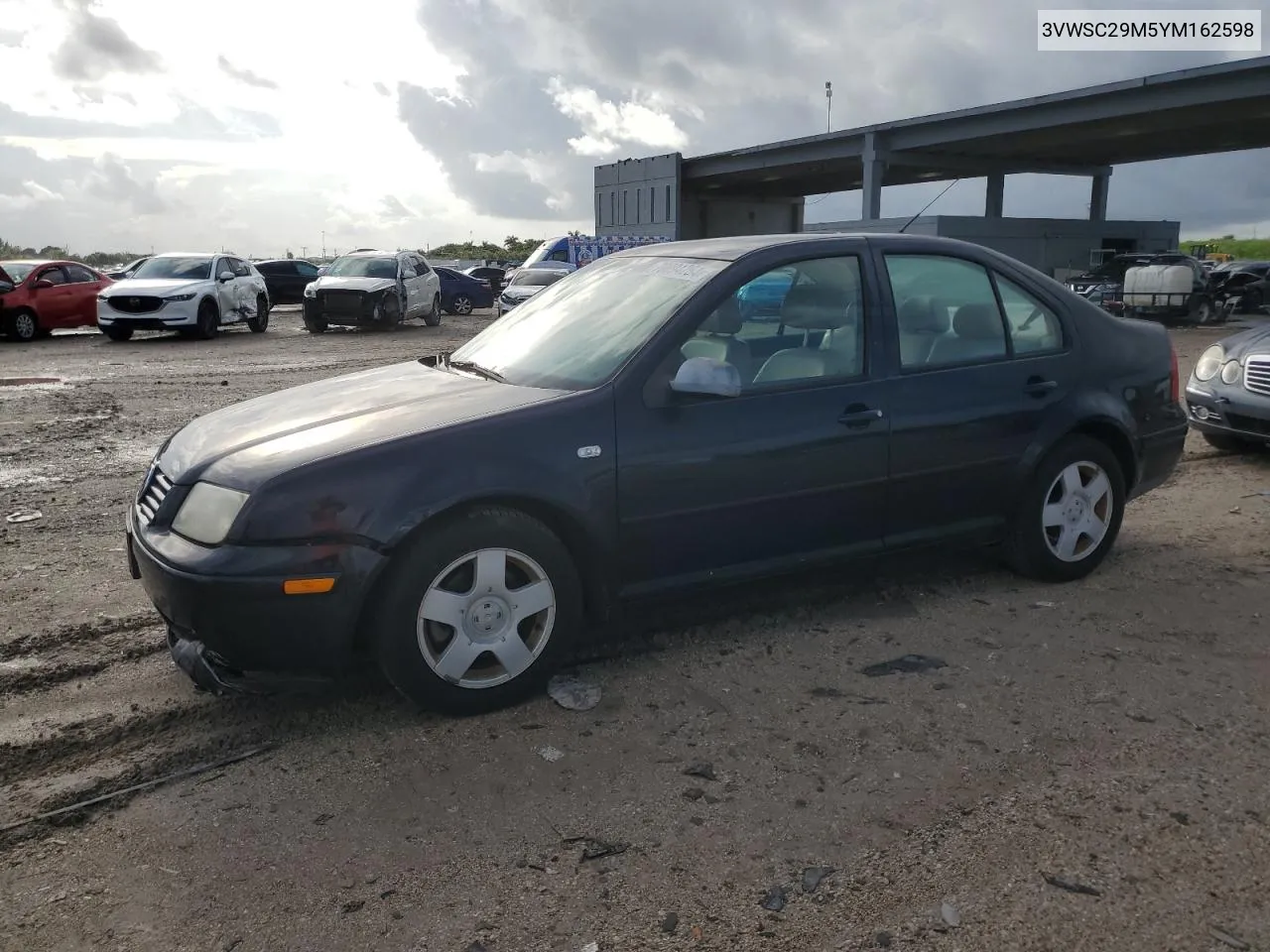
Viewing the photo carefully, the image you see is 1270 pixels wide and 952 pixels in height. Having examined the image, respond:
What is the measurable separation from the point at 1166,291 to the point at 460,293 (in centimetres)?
→ 1790

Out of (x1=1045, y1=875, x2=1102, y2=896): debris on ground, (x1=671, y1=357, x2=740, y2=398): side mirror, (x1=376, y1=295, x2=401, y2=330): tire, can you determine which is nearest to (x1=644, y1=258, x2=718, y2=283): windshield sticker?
(x1=671, y1=357, x2=740, y2=398): side mirror

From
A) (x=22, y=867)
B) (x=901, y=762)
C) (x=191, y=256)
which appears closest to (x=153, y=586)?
(x=22, y=867)

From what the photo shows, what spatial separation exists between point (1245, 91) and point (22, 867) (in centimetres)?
3077

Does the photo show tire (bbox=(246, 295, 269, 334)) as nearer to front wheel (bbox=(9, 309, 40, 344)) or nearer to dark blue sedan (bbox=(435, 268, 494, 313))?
front wheel (bbox=(9, 309, 40, 344))

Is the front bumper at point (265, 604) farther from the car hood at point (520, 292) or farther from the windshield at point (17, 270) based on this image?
the windshield at point (17, 270)

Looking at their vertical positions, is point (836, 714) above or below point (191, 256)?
below

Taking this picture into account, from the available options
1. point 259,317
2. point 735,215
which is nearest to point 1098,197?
point 735,215

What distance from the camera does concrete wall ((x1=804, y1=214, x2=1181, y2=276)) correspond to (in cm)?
3656

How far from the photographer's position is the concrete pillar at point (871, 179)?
36.2 meters

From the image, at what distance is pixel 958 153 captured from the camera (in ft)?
128

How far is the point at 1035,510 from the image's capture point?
486cm

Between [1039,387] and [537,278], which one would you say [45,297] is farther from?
[1039,387]

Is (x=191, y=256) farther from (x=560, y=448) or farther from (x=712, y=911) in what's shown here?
(x=712, y=911)

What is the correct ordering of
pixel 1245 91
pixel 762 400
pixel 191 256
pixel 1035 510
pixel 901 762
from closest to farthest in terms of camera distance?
pixel 901 762 < pixel 762 400 < pixel 1035 510 < pixel 191 256 < pixel 1245 91
